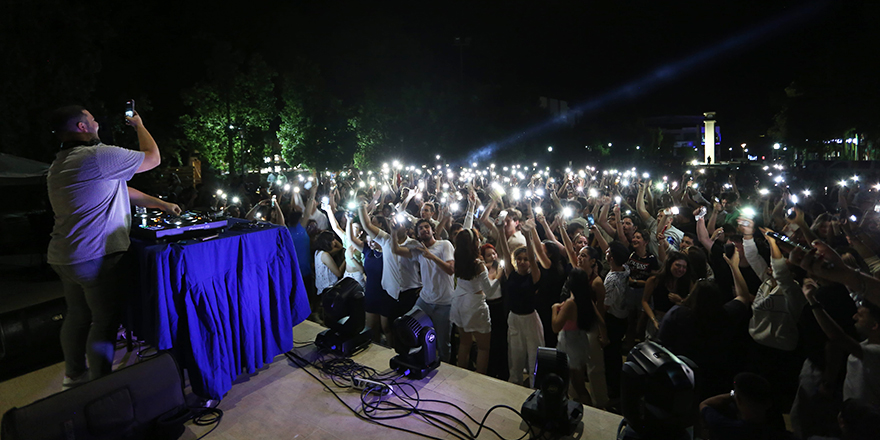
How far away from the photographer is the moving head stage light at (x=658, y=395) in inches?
99.8

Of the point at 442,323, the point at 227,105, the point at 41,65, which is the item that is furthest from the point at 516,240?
the point at 227,105

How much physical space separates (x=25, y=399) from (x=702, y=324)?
18.8 ft

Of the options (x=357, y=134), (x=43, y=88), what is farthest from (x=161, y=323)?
(x=357, y=134)

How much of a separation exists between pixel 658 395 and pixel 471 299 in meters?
2.64

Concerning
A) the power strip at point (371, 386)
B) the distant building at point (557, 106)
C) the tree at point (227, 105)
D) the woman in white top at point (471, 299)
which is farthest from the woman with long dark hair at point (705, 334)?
the distant building at point (557, 106)

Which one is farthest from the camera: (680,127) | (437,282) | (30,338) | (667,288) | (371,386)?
(680,127)

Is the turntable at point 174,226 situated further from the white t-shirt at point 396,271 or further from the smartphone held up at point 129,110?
the white t-shirt at point 396,271

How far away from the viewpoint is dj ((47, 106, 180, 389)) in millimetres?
3123

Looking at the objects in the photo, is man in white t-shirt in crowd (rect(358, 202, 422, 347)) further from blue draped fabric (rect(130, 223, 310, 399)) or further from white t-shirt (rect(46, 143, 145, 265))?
white t-shirt (rect(46, 143, 145, 265))

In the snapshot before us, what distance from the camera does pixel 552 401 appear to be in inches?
128

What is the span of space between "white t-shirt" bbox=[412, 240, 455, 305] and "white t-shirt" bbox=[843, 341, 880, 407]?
3515 mm

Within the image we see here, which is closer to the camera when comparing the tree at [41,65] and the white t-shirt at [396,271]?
the white t-shirt at [396,271]

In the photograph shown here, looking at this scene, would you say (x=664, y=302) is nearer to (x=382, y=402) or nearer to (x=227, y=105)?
(x=382, y=402)

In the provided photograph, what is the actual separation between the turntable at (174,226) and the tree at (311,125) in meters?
23.5
